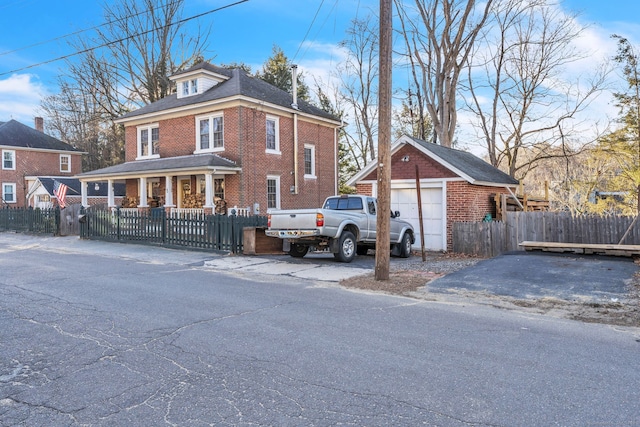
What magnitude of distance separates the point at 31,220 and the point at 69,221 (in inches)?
123

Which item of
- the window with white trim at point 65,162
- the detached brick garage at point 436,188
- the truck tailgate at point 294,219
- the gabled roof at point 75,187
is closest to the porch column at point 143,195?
the detached brick garage at point 436,188

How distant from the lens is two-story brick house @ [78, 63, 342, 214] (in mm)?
22562

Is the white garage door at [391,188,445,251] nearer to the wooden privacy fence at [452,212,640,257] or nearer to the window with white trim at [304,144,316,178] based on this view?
the wooden privacy fence at [452,212,640,257]

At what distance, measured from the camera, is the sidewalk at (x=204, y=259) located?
461 inches

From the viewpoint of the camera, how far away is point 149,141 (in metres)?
27.1

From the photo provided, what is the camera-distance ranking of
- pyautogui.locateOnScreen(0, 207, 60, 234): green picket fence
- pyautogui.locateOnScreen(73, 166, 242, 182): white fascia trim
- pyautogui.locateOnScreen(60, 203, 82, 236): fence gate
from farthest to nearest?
1. pyautogui.locateOnScreen(0, 207, 60, 234): green picket fence
2. pyautogui.locateOnScreen(60, 203, 82, 236): fence gate
3. pyautogui.locateOnScreen(73, 166, 242, 182): white fascia trim

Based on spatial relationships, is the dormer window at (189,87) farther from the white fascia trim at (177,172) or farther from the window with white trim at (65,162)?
the window with white trim at (65,162)

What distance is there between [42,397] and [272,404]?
2.01 m

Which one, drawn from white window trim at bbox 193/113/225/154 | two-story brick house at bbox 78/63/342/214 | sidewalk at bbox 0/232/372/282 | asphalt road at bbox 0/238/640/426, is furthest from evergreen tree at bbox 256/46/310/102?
asphalt road at bbox 0/238/640/426

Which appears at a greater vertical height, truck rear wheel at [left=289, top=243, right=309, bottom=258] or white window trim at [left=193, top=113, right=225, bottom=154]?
white window trim at [left=193, top=113, right=225, bottom=154]

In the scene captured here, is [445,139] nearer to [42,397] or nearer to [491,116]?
[491,116]

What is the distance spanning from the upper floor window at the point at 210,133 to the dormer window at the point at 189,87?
267 centimetres

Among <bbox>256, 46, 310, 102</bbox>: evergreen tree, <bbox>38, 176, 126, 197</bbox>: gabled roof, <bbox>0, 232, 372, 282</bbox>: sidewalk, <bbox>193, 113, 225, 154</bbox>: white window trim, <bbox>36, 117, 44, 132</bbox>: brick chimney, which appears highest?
<bbox>256, 46, 310, 102</bbox>: evergreen tree

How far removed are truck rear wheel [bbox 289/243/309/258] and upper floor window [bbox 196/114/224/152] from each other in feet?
35.1
